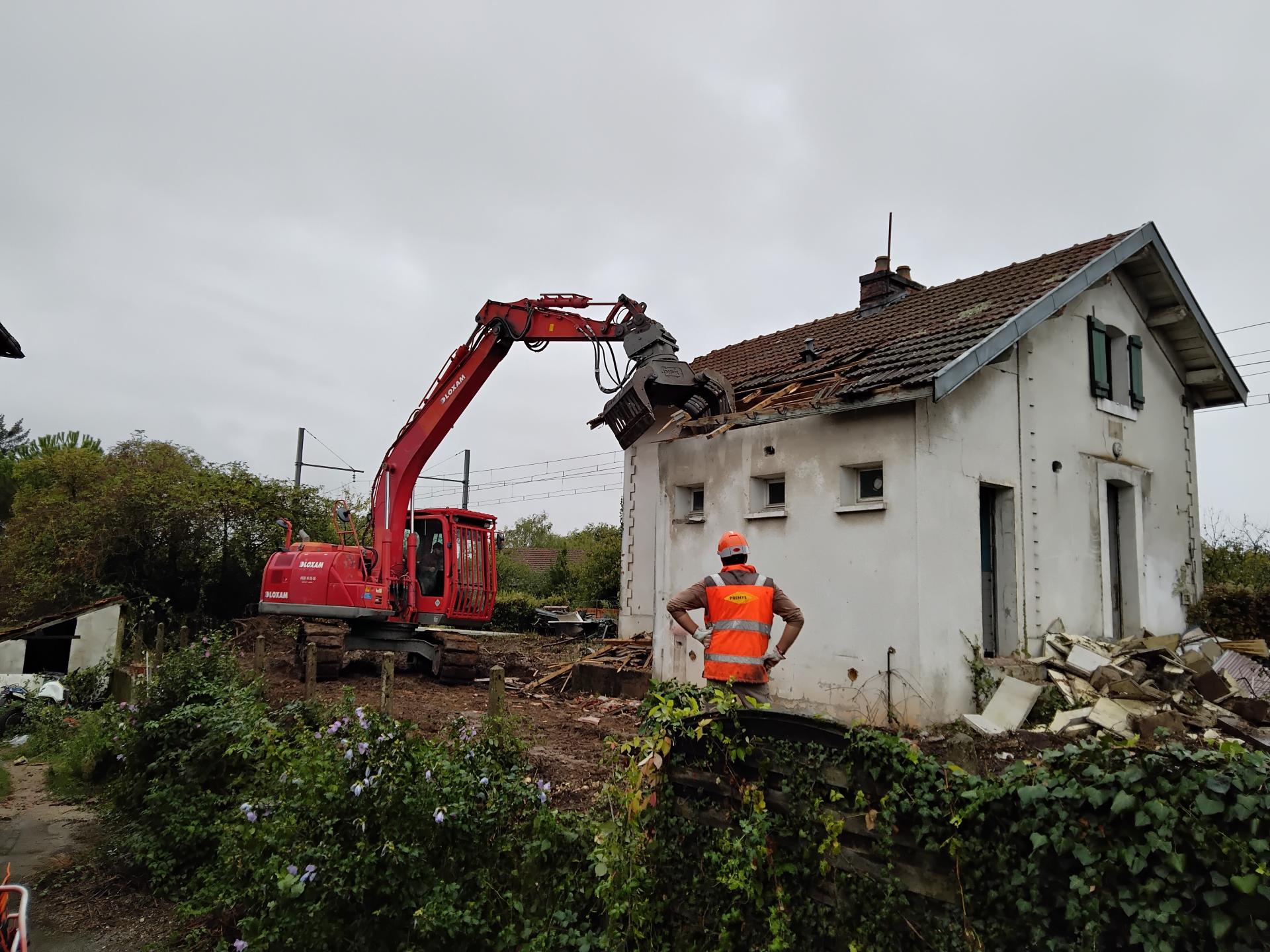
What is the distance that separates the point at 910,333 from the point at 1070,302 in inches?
92.6

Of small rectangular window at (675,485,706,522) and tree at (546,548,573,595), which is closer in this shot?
small rectangular window at (675,485,706,522)

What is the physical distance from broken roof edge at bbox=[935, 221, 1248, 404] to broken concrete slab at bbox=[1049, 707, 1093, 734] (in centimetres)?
366

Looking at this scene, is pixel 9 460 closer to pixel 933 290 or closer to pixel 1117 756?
pixel 933 290

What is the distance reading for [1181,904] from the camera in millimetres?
2777

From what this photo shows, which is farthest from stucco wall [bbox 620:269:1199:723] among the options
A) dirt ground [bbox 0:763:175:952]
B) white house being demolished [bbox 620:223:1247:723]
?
dirt ground [bbox 0:763:175:952]

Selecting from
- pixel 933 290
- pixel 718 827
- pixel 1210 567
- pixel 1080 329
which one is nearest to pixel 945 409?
pixel 1080 329

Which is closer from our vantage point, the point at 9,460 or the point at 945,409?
the point at 945,409

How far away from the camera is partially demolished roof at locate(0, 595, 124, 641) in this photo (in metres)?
14.7

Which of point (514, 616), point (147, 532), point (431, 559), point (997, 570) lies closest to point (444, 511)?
point (431, 559)

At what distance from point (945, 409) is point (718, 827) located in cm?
741

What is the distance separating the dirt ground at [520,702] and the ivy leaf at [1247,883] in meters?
3.13

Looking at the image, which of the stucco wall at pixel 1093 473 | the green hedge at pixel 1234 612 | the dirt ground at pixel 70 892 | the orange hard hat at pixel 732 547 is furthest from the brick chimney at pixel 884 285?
the dirt ground at pixel 70 892

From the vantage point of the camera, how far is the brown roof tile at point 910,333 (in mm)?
10523

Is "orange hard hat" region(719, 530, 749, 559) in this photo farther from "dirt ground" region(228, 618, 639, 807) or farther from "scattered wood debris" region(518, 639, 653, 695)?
"scattered wood debris" region(518, 639, 653, 695)
